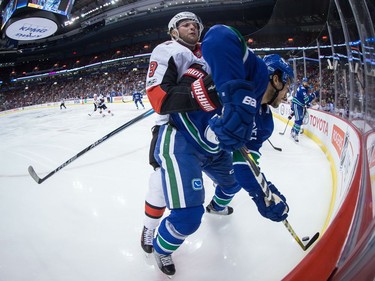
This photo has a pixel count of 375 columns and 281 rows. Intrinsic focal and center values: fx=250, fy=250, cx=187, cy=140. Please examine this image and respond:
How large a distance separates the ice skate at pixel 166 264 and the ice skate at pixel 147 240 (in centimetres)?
20

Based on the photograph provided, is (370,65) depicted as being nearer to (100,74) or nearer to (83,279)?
(83,279)

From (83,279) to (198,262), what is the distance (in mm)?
735

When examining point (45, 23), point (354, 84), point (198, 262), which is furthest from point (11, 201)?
point (45, 23)

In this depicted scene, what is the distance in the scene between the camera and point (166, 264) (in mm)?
1534

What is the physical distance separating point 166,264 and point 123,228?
2.31 feet

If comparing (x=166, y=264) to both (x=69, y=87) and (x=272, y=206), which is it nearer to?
(x=272, y=206)

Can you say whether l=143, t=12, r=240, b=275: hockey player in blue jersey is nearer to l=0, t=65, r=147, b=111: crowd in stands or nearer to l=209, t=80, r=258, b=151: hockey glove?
l=209, t=80, r=258, b=151: hockey glove

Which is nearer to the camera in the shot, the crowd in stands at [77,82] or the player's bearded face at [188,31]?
the player's bearded face at [188,31]

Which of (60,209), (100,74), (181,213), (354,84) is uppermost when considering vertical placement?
(354,84)

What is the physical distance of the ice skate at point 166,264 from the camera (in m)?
1.52

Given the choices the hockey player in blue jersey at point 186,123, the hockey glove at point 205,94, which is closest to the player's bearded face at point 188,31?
the hockey player in blue jersey at point 186,123

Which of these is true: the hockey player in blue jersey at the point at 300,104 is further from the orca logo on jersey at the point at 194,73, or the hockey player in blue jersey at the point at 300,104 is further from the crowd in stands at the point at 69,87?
the crowd in stands at the point at 69,87

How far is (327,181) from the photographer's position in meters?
2.78

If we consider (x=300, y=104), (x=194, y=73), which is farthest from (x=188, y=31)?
(x=300, y=104)
